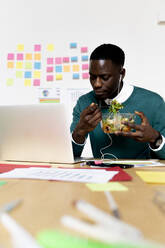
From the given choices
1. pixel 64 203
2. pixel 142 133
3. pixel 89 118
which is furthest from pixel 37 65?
pixel 64 203

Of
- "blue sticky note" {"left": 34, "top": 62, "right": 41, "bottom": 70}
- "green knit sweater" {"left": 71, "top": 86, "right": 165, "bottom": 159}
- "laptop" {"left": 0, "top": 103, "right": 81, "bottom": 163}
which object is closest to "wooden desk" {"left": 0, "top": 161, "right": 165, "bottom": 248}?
"laptop" {"left": 0, "top": 103, "right": 81, "bottom": 163}

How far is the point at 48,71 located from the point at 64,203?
6.13ft

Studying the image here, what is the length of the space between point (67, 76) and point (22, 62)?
411mm

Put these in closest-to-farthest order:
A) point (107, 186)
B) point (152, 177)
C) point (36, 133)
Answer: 1. point (107, 186)
2. point (152, 177)
3. point (36, 133)

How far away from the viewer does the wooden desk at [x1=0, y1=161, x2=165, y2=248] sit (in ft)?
1.18

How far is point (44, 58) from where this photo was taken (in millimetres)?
2246

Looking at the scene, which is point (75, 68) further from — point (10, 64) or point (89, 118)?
point (89, 118)

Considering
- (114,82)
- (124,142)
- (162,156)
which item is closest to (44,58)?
(114,82)

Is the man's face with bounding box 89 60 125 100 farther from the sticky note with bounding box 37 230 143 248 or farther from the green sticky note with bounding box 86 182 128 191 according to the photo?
the sticky note with bounding box 37 230 143 248

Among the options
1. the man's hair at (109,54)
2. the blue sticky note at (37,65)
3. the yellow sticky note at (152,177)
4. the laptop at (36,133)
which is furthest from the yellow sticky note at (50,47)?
the yellow sticky note at (152,177)

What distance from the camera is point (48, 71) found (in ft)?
7.33

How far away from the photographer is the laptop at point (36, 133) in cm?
105

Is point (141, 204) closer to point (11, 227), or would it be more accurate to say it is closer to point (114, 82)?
point (11, 227)

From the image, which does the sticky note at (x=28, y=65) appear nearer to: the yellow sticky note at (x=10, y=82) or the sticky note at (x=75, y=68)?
the yellow sticky note at (x=10, y=82)
